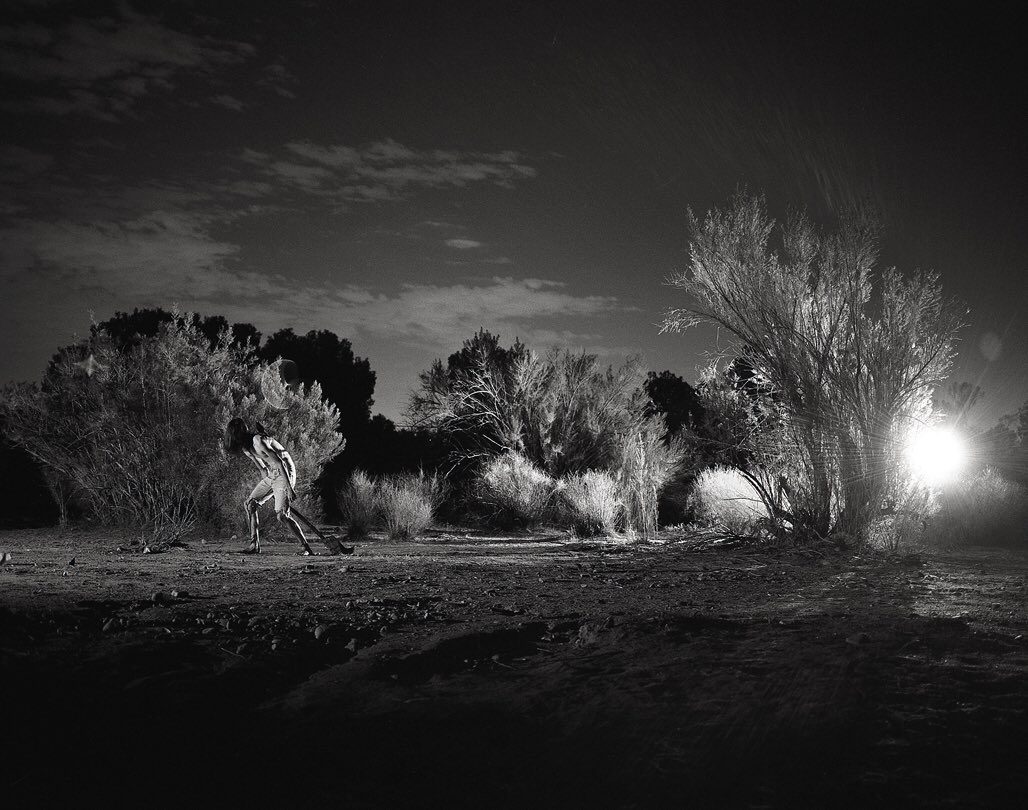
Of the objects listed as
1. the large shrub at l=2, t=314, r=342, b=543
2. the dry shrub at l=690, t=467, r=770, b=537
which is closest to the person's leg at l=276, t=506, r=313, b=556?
the large shrub at l=2, t=314, r=342, b=543

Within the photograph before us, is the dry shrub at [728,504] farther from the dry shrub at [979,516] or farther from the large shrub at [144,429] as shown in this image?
the large shrub at [144,429]

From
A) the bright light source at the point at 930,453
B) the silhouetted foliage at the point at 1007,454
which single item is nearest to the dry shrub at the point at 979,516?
the bright light source at the point at 930,453

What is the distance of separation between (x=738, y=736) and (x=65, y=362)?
15.2 meters

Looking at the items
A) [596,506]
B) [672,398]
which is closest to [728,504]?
[596,506]

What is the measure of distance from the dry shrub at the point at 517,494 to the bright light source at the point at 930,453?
8961 mm

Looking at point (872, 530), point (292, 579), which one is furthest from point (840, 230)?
point (292, 579)

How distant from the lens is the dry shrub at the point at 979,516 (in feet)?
37.7

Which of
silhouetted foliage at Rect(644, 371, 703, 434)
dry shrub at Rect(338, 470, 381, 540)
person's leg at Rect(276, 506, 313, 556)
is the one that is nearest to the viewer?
person's leg at Rect(276, 506, 313, 556)

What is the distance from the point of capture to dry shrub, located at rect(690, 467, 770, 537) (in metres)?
12.2

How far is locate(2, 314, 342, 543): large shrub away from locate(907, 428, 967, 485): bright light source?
11.3 metres

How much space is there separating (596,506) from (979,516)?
272 inches

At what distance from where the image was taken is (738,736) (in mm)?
2920

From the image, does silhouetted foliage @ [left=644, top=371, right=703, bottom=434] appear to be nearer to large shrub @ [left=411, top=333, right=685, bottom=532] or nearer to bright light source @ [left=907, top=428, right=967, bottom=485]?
large shrub @ [left=411, top=333, right=685, bottom=532]

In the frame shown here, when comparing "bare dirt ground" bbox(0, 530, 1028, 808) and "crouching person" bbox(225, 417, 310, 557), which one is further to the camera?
"crouching person" bbox(225, 417, 310, 557)
